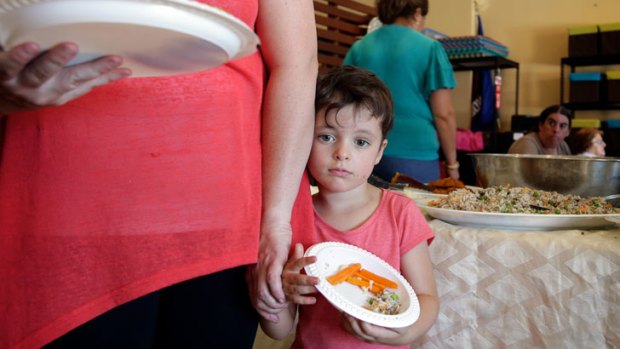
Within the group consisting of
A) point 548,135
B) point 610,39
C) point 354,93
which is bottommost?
point 548,135

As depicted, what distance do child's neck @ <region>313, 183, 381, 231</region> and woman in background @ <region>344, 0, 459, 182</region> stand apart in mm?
1381

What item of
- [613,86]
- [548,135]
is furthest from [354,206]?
[613,86]

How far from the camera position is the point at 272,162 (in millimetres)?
801

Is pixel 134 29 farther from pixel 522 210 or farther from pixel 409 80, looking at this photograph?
pixel 409 80

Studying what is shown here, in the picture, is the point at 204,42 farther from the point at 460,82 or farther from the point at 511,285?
→ the point at 460,82

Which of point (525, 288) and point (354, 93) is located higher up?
point (354, 93)

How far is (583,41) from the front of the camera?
5.00 m

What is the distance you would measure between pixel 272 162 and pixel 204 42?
0.27 metres

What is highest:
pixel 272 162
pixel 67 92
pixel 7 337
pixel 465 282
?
pixel 67 92

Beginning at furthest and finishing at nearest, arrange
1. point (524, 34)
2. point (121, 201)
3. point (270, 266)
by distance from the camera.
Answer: point (524, 34)
point (270, 266)
point (121, 201)

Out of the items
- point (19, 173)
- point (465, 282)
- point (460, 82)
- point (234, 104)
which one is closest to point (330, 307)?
point (465, 282)

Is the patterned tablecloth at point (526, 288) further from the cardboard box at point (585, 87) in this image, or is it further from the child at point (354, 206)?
the cardboard box at point (585, 87)

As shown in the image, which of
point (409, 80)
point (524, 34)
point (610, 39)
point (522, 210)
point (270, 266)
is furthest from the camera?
point (524, 34)

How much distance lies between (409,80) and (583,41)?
131 inches
